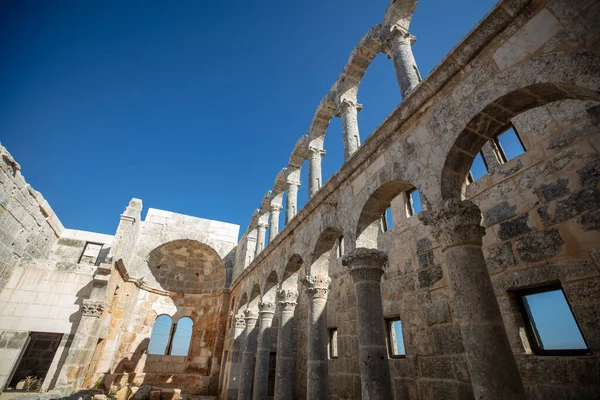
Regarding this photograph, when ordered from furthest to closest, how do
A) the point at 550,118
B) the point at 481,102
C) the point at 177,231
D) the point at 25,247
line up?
1. the point at 177,231
2. the point at 25,247
3. the point at 550,118
4. the point at 481,102

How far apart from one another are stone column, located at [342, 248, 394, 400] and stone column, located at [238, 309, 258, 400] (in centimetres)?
592

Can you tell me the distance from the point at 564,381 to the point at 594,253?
1552 millimetres

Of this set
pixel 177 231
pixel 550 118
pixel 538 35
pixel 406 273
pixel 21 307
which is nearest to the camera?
pixel 538 35

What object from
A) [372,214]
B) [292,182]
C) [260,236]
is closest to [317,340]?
[372,214]

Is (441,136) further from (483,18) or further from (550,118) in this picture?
(550,118)

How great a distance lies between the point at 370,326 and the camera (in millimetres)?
3961

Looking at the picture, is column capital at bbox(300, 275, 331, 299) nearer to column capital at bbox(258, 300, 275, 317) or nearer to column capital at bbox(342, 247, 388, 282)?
column capital at bbox(342, 247, 388, 282)

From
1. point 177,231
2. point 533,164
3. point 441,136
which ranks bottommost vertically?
point 441,136

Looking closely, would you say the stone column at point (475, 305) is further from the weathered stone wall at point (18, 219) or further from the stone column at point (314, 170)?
the weathered stone wall at point (18, 219)

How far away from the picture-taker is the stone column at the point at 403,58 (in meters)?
4.57

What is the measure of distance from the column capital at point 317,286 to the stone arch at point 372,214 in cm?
154

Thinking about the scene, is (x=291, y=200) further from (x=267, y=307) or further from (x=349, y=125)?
(x=349, y=125)

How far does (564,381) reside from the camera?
11.5 feet

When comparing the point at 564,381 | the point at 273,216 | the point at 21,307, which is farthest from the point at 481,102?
the point at 21,307
